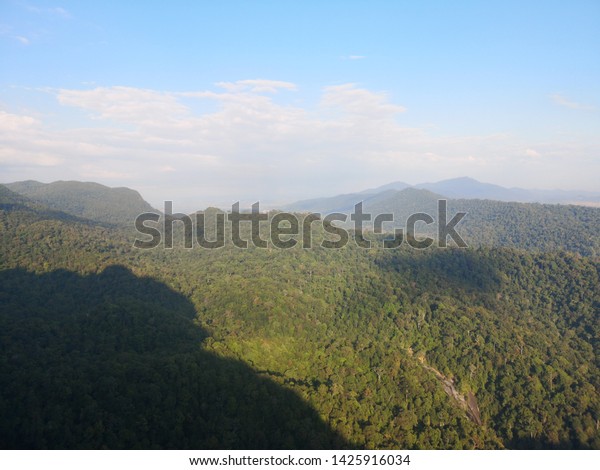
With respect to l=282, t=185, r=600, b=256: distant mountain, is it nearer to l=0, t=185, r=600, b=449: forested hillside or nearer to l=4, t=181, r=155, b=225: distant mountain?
l=0, t=185, r=600, b=449: forested hillside

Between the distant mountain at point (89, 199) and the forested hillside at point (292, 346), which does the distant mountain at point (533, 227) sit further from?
the distant mountain at point (89, 199)

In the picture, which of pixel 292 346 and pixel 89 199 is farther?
pixel 89 199

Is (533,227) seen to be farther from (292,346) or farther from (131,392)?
(131,392)

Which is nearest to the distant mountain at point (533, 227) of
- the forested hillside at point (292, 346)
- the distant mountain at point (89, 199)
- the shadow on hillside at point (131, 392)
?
the forested hillside at point (292, 346)

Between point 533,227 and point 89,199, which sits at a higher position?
point 89,199

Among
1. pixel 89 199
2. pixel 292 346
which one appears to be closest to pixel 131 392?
pixel 292 346

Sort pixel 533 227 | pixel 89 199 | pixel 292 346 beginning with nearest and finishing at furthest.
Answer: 1. pixel 292 346
2. pixel 533 227
3. pixel 89 199

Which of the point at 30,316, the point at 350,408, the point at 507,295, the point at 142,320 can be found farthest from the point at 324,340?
the point at 507,295

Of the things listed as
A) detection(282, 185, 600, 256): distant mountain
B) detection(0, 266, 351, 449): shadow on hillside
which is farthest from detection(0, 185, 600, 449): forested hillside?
detection(282, 185, 600, 256): distant mountain
